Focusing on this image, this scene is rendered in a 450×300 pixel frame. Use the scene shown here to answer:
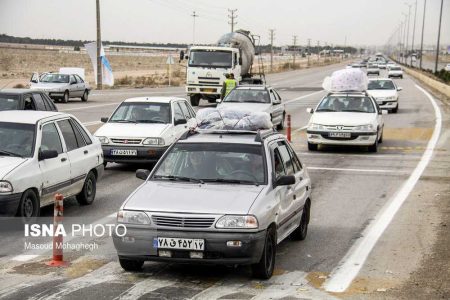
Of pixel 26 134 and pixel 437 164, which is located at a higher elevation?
pixel 26 134

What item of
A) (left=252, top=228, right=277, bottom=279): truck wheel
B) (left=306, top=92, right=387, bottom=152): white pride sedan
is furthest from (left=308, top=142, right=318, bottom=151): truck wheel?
(left=252, top=228, right=277, bottom=279): truck wheel

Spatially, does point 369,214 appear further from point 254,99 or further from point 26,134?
point 254,99

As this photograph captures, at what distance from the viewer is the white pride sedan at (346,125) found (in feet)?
67.9

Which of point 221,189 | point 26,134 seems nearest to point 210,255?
point 221,189

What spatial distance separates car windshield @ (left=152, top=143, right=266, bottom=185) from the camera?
28.6ft

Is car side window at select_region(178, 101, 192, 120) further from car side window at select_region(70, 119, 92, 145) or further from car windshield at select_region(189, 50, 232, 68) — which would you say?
car windshield at select_region(189, 50, 232, 68)

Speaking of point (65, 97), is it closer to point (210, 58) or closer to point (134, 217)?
point (210, 58)

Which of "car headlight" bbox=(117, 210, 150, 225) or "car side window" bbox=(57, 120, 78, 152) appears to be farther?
"car side window" bbox=(57, 120, 78, 152)

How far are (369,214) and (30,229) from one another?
5108mm

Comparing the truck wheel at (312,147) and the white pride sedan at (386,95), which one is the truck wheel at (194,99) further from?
the truck wheel at (312,147)

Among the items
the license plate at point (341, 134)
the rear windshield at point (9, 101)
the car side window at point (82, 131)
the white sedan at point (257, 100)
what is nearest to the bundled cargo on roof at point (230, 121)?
the car side window at point (82, 131)

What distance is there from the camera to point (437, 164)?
1883 centimetres

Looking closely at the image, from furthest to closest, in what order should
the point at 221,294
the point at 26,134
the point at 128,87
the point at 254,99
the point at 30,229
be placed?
the point at 128,87
the point at 254,99
the point at 26,134
the point at 30,229
the point at 221,294

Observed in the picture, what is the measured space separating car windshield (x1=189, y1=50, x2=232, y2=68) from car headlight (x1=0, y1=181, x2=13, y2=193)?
30.2 metres
